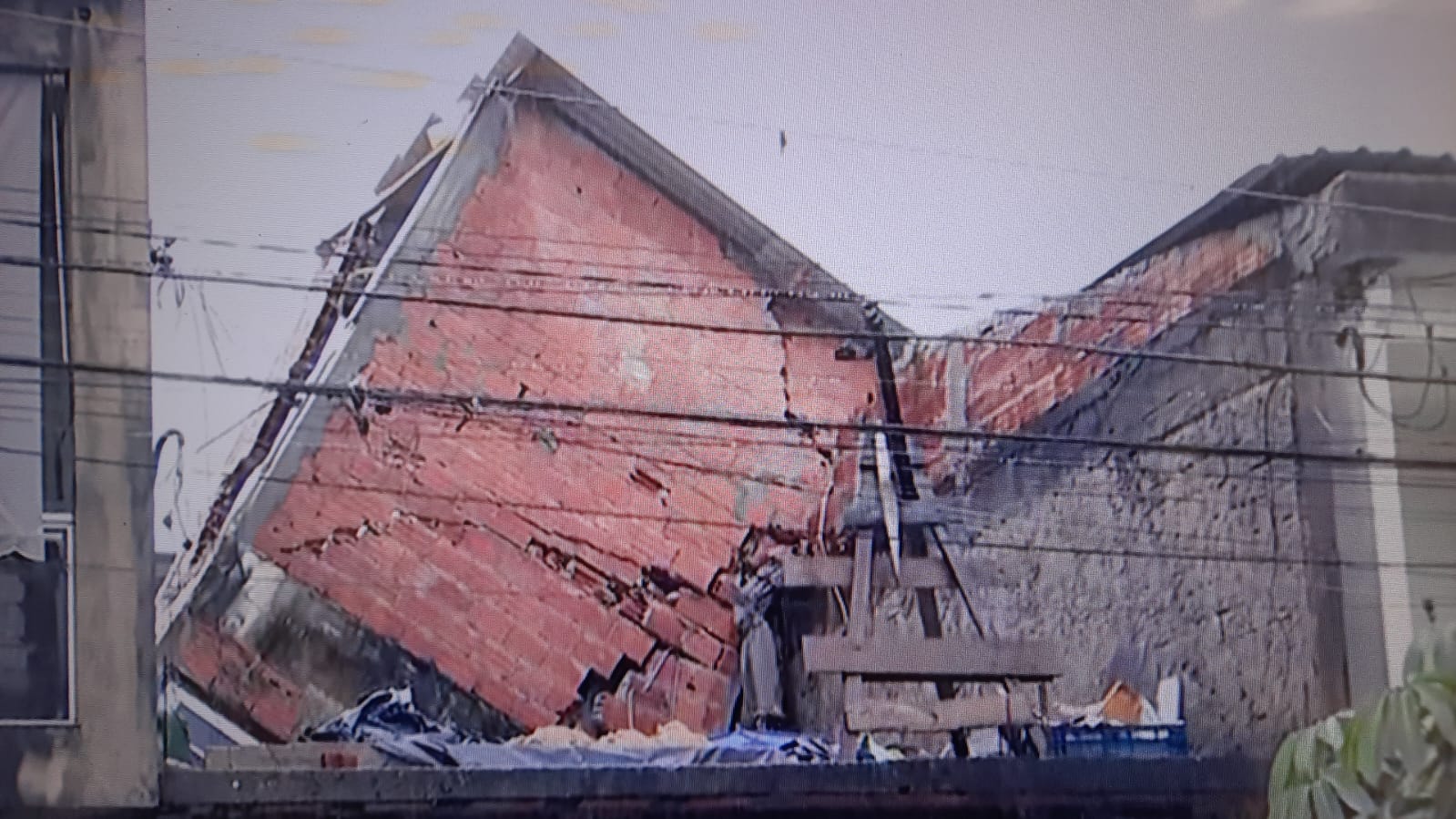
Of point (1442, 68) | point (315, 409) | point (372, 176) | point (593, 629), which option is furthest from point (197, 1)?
point (1442, 68)

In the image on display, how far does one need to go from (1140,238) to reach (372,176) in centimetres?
84

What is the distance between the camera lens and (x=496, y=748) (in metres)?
1.51

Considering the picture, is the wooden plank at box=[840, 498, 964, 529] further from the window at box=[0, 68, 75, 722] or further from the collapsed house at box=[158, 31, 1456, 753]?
the window at box=[0, 68, 75, 722]

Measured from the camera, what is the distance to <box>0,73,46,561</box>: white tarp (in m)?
1.45

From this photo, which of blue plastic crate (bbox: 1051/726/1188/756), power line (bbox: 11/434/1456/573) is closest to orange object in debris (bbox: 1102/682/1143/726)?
blue plastic crate (bbox: 1051/726/1188/756)

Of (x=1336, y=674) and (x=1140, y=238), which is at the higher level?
(x=1140, y=238)

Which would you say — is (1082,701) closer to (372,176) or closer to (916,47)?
(916,47)

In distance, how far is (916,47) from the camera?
168cm

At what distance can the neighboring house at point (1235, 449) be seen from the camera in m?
1.66

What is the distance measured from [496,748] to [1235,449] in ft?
2.88

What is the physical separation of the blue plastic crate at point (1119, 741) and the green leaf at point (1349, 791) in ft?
0.50

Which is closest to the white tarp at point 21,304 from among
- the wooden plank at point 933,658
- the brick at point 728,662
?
the brick at point 728,662

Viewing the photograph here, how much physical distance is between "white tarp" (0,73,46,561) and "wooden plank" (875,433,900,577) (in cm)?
83

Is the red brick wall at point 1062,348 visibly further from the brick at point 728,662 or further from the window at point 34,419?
the window at point 34,419
